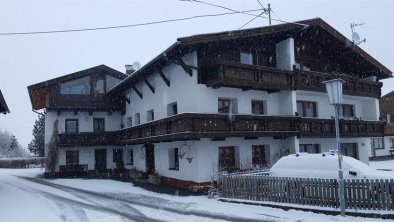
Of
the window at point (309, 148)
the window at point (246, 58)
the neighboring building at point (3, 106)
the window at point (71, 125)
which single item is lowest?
the window at point (309, 148)

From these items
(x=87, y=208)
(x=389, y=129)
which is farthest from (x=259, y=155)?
(x=389, y=129)

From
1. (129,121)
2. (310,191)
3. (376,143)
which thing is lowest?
(310,191)

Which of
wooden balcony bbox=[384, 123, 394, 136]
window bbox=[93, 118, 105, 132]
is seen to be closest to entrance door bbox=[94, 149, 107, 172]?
window bbox=[93, 118, 105, 132]

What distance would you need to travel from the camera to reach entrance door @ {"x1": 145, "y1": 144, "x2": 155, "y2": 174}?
2492 cm

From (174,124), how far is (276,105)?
705 centimetres

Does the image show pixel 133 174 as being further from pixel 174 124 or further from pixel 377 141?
pixel 377 141

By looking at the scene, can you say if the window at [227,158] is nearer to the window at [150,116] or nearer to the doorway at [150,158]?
the doorway at [150,158]

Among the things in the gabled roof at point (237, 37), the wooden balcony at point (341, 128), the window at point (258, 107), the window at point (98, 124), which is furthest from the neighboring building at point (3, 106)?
the wooden balcony at point (341, 128)

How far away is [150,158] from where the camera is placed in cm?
2538

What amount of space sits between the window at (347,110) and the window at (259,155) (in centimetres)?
811

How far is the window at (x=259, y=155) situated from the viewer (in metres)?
21.1

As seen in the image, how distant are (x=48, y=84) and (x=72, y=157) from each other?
6.30 meters

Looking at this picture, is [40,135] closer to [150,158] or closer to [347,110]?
[150,158]

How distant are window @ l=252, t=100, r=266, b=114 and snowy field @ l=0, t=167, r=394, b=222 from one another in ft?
23.0
